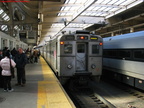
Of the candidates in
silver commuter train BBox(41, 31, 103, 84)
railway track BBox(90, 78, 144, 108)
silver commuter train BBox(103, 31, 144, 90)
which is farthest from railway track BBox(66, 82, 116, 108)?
silver commuter train BBox(103, 31, 144, 90)

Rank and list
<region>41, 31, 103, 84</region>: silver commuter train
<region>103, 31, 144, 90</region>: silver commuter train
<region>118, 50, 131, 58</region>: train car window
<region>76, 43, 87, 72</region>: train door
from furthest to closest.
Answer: <region>118, 50, 131, 58</region>: train car window → <region>76, 43, 87, 72</region>: train door → <region>41, 31, 103, 84</region>: silver commuter train → <region>103, 31, 144, 90</region>: silver commuter train

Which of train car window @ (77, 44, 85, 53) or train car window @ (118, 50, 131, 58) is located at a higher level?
train car window @ (77, 44, 85, 53)

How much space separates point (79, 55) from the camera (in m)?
8.93

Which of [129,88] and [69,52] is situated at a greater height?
[69,52]

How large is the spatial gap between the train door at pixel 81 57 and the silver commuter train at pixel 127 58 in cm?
232

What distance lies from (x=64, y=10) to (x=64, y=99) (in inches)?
585

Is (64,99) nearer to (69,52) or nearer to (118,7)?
(69,52)

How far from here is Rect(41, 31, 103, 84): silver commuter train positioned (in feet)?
28.4

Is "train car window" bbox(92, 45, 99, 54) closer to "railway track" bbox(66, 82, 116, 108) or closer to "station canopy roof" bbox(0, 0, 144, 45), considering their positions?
"railway track" bbox(66, 82, 116, 108)

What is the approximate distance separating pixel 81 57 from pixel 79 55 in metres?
0.16

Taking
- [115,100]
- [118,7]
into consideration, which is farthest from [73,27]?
[115,100]

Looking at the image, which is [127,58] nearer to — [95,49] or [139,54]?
[139,54]

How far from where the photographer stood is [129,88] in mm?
10398

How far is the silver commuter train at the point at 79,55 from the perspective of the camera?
28.4 ft
